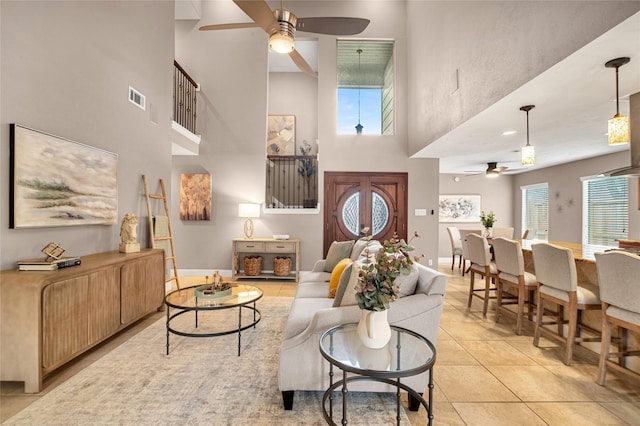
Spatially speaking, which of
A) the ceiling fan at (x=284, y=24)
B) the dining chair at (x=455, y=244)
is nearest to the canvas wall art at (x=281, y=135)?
the ceiling fan at (x=284, y=24)

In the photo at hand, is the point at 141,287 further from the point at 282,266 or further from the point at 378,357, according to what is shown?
the point at 378,357

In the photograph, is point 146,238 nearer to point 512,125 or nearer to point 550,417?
point 550,417

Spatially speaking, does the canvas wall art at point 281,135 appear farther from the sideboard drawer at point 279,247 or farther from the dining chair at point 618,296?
the dining chair at point 618,296

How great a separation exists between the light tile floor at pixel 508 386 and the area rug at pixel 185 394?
20 centimetres

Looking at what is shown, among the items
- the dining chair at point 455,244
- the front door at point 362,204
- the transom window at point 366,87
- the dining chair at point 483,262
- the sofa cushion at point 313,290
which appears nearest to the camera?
the sofa cushion at point 313,290

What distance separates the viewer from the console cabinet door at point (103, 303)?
2580 millimetres

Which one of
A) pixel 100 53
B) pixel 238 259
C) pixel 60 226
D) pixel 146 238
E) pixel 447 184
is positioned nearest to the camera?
pixel 60 226

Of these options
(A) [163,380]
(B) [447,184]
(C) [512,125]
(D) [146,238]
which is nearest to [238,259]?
(D) [146,238]

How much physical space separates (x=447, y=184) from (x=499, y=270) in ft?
17.4

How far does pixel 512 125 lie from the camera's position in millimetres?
3885

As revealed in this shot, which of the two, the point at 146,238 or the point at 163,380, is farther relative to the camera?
the point at 146,238

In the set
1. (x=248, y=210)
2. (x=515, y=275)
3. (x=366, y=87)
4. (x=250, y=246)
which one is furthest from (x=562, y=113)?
(x=250, y=246)

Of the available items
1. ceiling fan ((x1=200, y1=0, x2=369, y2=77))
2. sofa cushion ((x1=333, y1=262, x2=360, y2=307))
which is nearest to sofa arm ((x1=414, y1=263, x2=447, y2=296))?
sofa cushion ((x1=333, y1=262, x2=360, y2=307))

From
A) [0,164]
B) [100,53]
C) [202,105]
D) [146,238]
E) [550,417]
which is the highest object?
[202,105]
